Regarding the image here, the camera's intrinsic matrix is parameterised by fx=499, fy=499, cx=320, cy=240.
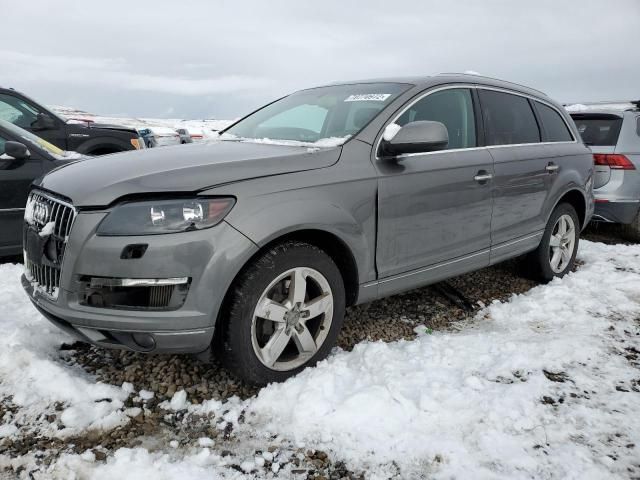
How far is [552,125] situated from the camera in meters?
4.47

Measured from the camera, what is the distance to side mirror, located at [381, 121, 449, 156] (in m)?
2.84

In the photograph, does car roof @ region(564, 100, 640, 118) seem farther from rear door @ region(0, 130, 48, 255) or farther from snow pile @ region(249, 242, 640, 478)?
rear door @ region(0, 130, 48, 255)

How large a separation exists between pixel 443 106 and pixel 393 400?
81.5 inches

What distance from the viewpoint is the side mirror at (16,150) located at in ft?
14.5

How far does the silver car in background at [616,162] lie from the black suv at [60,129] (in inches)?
247

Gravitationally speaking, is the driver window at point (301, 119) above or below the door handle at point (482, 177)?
above

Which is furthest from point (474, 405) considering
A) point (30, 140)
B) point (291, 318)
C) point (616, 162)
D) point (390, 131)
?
point (30, 140)

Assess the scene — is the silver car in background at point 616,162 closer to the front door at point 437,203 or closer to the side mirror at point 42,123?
the front door at point 437,203

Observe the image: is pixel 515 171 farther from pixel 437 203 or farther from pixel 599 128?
pixel 599 128

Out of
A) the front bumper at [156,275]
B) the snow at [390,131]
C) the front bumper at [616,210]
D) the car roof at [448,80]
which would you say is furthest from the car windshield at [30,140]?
the front bumper at [616,210]

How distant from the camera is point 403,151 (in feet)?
9.53

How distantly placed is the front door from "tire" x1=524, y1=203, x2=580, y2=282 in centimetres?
98

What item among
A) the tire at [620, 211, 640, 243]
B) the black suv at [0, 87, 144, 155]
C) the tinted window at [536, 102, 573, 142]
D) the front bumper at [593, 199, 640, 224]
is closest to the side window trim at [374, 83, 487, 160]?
the tinted window at [536, 102, 573, 142]

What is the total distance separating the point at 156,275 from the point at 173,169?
1.74ft
